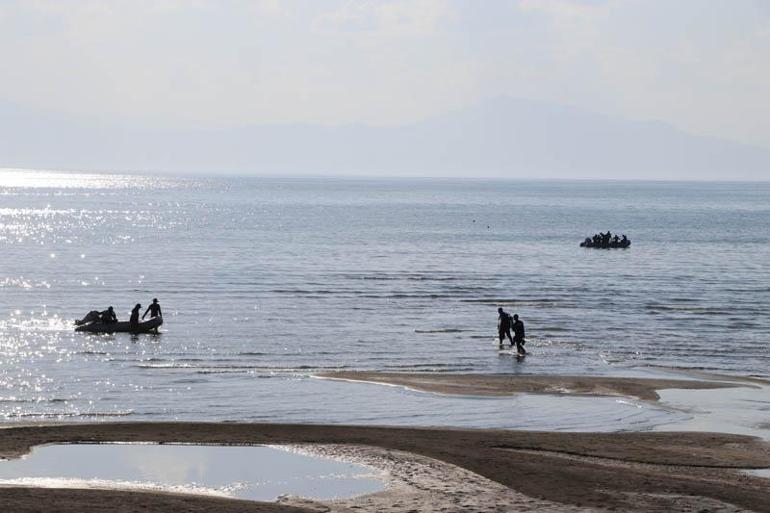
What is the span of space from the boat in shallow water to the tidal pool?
23.1 meters

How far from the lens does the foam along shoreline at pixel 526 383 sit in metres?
36.2

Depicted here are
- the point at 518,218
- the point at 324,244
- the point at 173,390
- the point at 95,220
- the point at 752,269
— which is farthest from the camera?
the point at 518,218

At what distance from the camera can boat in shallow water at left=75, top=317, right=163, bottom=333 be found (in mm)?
49312

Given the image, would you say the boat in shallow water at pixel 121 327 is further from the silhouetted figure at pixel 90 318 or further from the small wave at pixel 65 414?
the small wave at pixel 65 414

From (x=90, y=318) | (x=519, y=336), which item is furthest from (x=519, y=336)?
(x=90, y=318)

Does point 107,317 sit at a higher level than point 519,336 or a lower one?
lower

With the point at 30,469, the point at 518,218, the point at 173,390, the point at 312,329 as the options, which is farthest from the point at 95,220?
the point at 30,469

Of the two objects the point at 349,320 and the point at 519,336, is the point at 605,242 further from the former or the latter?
the point at 519,336

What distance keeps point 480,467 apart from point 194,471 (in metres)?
6.00

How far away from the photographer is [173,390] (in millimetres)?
35750

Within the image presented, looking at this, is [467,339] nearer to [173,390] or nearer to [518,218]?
[173,390]

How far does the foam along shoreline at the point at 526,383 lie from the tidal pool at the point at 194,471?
10938 millimetres

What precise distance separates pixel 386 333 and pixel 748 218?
15489 centimetres

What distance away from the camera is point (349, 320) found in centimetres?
5516
